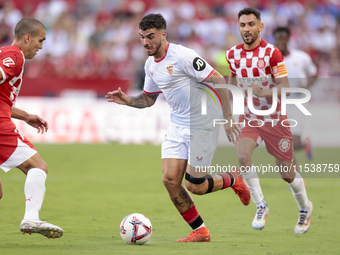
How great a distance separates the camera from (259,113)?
6.72m

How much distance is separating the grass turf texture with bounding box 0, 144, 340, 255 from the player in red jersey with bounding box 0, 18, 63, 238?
0.31m

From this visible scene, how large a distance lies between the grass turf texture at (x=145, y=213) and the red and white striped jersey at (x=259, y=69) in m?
0.89

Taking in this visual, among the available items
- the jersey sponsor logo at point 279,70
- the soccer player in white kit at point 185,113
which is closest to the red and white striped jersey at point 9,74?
the soccer player in white kit at point 185,113

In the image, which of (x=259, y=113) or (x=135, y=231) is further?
(x=259, y=113)

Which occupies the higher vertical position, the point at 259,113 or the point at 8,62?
the point at 8,62

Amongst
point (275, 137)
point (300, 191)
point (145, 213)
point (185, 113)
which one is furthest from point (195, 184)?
point (145, 213)

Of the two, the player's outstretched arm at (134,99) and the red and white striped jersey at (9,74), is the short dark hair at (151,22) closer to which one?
the player's outstretched arm at (134,99)

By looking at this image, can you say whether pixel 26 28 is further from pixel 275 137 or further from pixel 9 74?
pixel 275 137

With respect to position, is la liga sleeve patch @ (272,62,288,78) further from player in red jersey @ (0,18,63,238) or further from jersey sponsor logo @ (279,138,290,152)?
player in red jersey @ (0,18,63,238)

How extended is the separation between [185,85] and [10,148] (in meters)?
2.01

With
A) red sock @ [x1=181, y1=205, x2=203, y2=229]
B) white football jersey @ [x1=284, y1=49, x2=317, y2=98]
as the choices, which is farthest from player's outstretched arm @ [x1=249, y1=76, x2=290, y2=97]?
white football jersey @ [x1=284, y1=49, x2=317, y2=98]

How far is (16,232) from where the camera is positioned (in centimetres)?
600

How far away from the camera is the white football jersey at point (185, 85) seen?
589 cm

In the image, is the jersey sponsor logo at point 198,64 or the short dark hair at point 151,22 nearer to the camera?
the short dark hair at point 151,22
